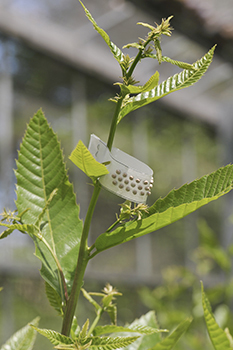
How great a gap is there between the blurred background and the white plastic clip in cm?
231

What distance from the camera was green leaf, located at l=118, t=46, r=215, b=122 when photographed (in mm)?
245

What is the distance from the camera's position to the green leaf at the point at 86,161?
209 mm

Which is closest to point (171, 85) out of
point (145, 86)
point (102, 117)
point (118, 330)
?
point (145, 86)

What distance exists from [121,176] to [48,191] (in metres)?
0.06

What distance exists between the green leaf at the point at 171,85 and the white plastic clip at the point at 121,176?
22 millimetres

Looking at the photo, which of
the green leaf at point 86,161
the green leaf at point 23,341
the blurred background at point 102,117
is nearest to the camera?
the green leaf at point 86,161

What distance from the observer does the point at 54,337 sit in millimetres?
217

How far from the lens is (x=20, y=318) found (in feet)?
11.6

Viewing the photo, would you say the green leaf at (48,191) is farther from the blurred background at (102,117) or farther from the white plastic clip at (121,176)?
the blurred background at (102,117)

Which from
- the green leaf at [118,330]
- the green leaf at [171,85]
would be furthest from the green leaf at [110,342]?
the green leaf at [171,85]

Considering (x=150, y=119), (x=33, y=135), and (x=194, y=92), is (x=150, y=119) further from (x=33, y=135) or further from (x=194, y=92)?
(x=33, y=135)

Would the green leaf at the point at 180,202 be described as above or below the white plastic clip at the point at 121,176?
below

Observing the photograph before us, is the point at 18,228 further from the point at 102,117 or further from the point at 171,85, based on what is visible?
the point at 102,117

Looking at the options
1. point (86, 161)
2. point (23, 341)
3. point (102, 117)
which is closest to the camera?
point (86, 161)
